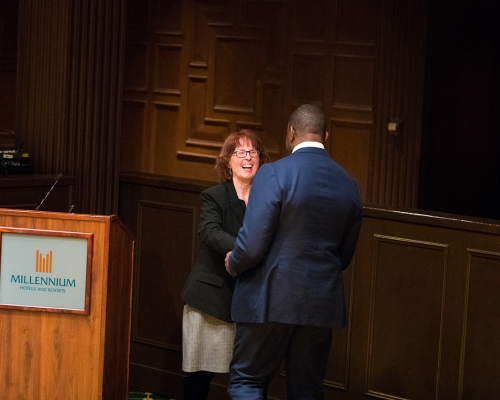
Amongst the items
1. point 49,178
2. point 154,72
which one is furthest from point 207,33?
point 49,178

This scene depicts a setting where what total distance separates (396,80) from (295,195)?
2.27m

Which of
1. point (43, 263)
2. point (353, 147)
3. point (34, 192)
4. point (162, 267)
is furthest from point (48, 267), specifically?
point (353, 147)

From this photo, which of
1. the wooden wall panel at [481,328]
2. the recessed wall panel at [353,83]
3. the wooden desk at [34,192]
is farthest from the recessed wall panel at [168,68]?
the wooden wall panel at [481,328]

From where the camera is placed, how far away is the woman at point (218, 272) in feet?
13.6

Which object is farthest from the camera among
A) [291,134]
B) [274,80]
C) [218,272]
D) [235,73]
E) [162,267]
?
[235,73]

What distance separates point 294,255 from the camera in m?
3.65

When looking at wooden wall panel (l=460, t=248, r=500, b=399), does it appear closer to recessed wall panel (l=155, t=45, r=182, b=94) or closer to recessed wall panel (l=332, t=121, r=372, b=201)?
recessed wall panel (l=332, t=121, r=372, b=201)

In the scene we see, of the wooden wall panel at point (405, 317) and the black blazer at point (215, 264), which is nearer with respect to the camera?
the black blazer at point (215, 264)

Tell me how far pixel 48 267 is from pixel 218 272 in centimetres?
71

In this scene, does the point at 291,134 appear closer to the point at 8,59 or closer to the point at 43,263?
the point at 43,263

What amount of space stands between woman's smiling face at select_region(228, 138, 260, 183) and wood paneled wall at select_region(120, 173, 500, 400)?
708 mm

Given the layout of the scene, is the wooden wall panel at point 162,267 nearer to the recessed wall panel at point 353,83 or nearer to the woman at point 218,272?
the woman at point 218,272

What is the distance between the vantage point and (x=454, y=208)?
6.30 metres

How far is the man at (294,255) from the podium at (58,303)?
1.93ft
